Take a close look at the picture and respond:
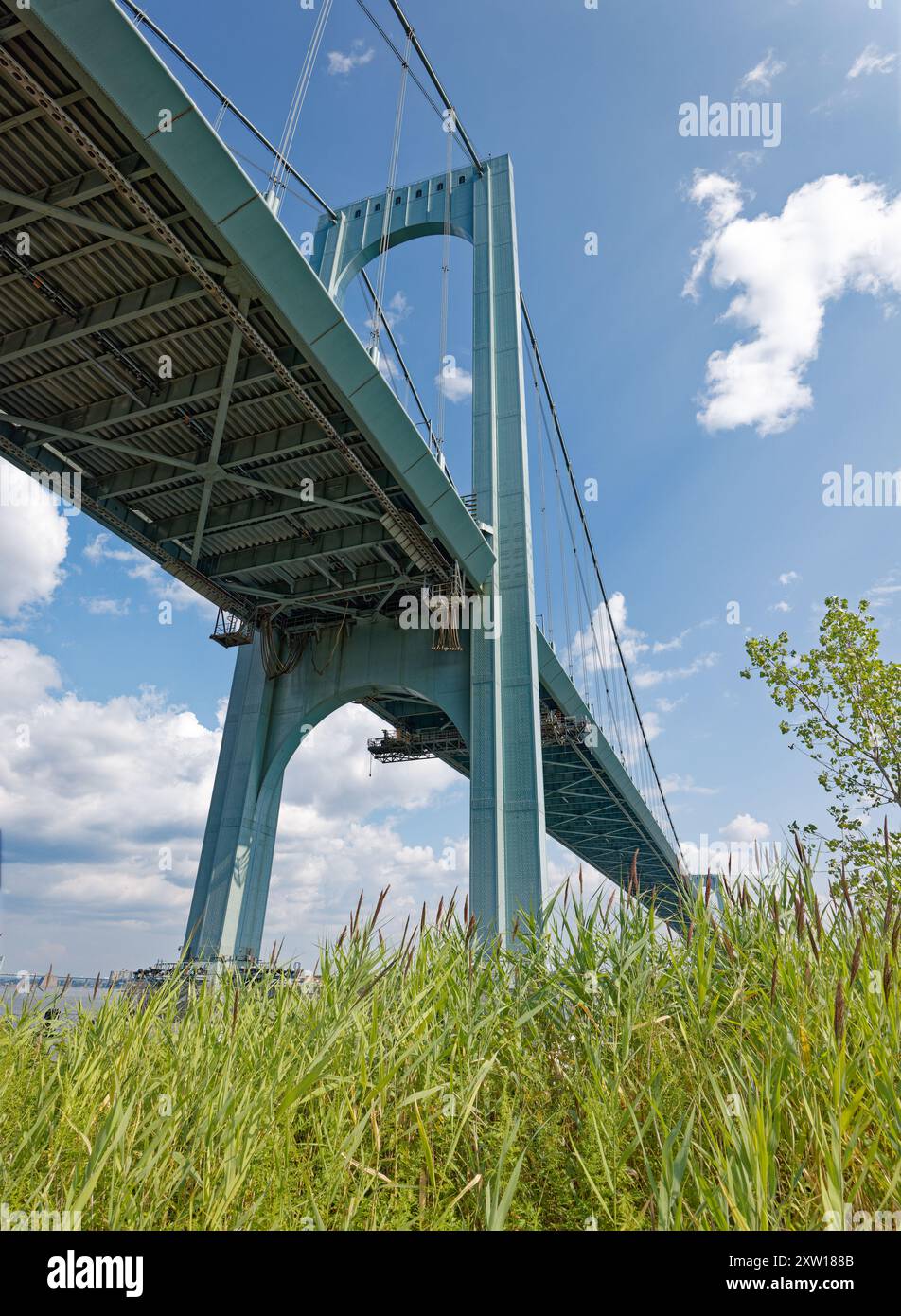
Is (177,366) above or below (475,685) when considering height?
above

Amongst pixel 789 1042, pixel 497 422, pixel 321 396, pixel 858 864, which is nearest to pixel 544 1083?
pixel 789 1042

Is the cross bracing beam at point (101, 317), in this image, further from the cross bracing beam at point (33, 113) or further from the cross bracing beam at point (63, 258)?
the cross bracing beam at point (33, 113)

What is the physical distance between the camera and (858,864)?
10156mm

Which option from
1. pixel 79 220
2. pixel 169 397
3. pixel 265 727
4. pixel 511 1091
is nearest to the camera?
pixel 511 1091

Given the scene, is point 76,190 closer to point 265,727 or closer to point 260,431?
point 260,431

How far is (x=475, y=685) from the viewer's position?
575 inches

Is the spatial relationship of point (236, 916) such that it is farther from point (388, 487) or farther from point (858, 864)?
point (858, 864)

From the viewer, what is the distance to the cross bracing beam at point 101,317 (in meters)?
10.1

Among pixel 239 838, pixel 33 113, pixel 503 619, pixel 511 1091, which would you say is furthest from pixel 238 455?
pixel 511 1091

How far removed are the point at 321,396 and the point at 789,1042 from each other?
→ 11135 mm

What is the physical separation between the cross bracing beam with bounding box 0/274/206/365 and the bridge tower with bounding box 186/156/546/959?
24.2 ft

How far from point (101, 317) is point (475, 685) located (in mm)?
8862

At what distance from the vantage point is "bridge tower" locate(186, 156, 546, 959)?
13492 mm

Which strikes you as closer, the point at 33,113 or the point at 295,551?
the point at 33,113
